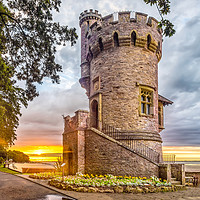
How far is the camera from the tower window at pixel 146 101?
16.4m

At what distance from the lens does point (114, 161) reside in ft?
42.2

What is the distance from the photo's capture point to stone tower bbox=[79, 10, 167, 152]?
15641 mm

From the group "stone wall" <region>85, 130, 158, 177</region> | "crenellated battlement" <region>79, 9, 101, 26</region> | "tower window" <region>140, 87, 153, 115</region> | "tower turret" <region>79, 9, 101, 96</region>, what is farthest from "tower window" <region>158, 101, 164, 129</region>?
"crenellated battlement" <region>79, 9, 101, 26</region>

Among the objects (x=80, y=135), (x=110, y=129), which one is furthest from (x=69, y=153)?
(x=110, y=129)

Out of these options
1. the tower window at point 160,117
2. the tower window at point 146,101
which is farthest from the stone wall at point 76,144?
the tower window at point 160,117

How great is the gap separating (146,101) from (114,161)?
5608 mm

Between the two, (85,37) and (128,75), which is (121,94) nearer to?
(128,75)

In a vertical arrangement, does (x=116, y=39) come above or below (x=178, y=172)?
above

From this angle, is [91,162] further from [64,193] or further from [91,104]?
[91,104]

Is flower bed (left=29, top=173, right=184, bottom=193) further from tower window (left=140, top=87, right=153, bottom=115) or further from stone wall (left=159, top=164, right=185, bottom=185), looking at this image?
tower window (left=140, top=87, right=153, bottom=115)

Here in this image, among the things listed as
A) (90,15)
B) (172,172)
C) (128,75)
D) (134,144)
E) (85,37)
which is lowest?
(172,172)

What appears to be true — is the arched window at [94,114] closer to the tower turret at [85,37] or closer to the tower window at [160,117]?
the tower turret at [85,37]

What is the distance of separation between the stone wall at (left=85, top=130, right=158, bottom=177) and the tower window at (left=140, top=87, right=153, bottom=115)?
4209mm

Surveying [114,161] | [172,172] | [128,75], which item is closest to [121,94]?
[128,75]
